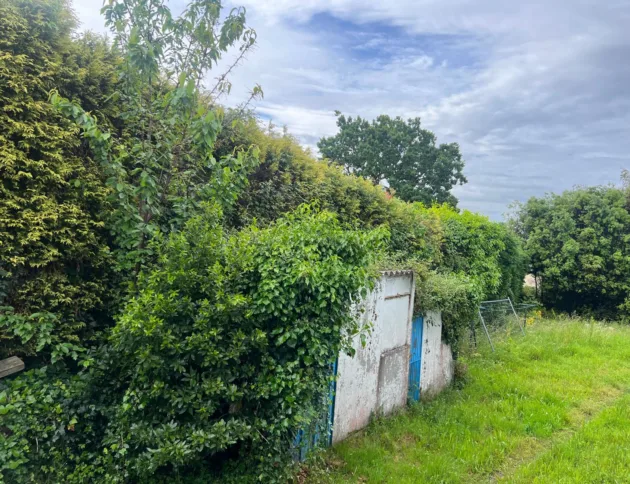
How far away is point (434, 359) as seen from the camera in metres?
6.06

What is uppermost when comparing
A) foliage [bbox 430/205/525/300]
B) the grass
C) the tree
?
the tree

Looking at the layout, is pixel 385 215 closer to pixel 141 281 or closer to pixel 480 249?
pixel 480 249

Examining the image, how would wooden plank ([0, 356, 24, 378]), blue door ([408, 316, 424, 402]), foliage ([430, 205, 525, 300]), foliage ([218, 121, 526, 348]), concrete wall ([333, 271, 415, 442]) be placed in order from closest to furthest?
wooden plank ([0, 356, 24, 378]), concrete wall ([333, 271, 415, 442]), foliage ([218, 121, 526, 348]), blue door ([408, 316, 424, 402]), foliage ([430, 205, 525, 300])

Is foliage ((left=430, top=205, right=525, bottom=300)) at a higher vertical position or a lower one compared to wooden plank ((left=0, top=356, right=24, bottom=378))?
higher

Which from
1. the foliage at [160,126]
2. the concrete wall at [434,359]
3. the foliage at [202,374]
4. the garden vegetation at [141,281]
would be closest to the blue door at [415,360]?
the concrete wall at [434,359]

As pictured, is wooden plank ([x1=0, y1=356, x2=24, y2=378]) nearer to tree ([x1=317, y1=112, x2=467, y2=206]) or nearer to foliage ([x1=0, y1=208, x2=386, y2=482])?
foliage ([x1=0, y1=208, x2=386, y2=482])

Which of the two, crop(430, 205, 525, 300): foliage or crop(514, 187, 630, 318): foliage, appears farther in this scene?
crop(514, 187, 630, 318): foliage

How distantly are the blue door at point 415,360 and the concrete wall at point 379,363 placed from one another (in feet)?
0.69

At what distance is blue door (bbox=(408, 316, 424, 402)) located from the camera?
563 centimetres

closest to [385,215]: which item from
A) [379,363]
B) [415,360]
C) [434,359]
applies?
[434,359]

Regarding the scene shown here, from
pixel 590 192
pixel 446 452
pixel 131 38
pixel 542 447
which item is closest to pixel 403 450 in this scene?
pixel 446 452

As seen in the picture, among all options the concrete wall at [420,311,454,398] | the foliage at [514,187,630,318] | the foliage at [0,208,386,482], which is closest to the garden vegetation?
the foliage at [0,208,386,482]

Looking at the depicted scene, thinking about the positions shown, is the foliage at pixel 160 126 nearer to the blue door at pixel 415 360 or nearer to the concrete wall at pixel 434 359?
the blue door at pixel 415 360

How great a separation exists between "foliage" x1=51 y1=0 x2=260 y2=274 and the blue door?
3250 millimetres
